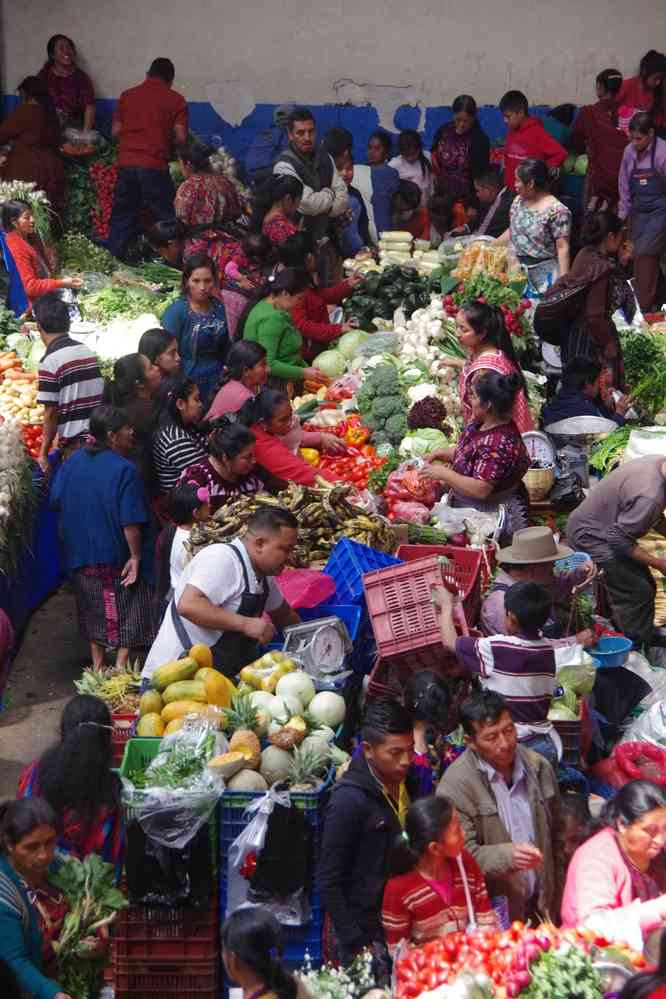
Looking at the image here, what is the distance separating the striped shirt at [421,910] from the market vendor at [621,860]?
0.30 m

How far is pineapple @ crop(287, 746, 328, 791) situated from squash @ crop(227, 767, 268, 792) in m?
0.10

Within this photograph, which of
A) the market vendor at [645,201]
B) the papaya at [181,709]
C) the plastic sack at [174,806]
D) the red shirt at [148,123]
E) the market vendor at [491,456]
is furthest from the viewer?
the red shirt at [148,123]

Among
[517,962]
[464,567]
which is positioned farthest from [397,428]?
[517,962]

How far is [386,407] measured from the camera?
9031 mm

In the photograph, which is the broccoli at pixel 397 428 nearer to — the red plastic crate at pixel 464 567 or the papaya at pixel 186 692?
the red plastic crate at pixel 464 567

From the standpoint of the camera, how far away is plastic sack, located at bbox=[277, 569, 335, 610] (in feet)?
20.9

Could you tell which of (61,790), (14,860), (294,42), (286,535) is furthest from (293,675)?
(294,42)

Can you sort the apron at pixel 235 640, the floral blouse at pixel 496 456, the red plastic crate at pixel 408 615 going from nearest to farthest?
the apron at pixel 235 640
the red plastic crate at pixel 408 615
the floral blouse at pixel 496 456

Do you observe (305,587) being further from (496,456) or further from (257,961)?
(257,961)

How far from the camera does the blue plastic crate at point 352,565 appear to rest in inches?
258

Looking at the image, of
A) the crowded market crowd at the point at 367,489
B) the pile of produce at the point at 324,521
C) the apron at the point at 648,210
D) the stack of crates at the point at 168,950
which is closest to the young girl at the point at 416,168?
the crowded market crowd at the point at 367,489

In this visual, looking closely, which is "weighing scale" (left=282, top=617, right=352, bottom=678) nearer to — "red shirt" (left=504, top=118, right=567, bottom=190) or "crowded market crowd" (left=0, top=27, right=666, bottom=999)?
"crowded market crowd" (left=0, top=27, right=666, bottom=999)

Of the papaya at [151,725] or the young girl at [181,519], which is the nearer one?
the papaya at [151,725]

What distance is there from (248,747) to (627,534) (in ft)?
9.72
